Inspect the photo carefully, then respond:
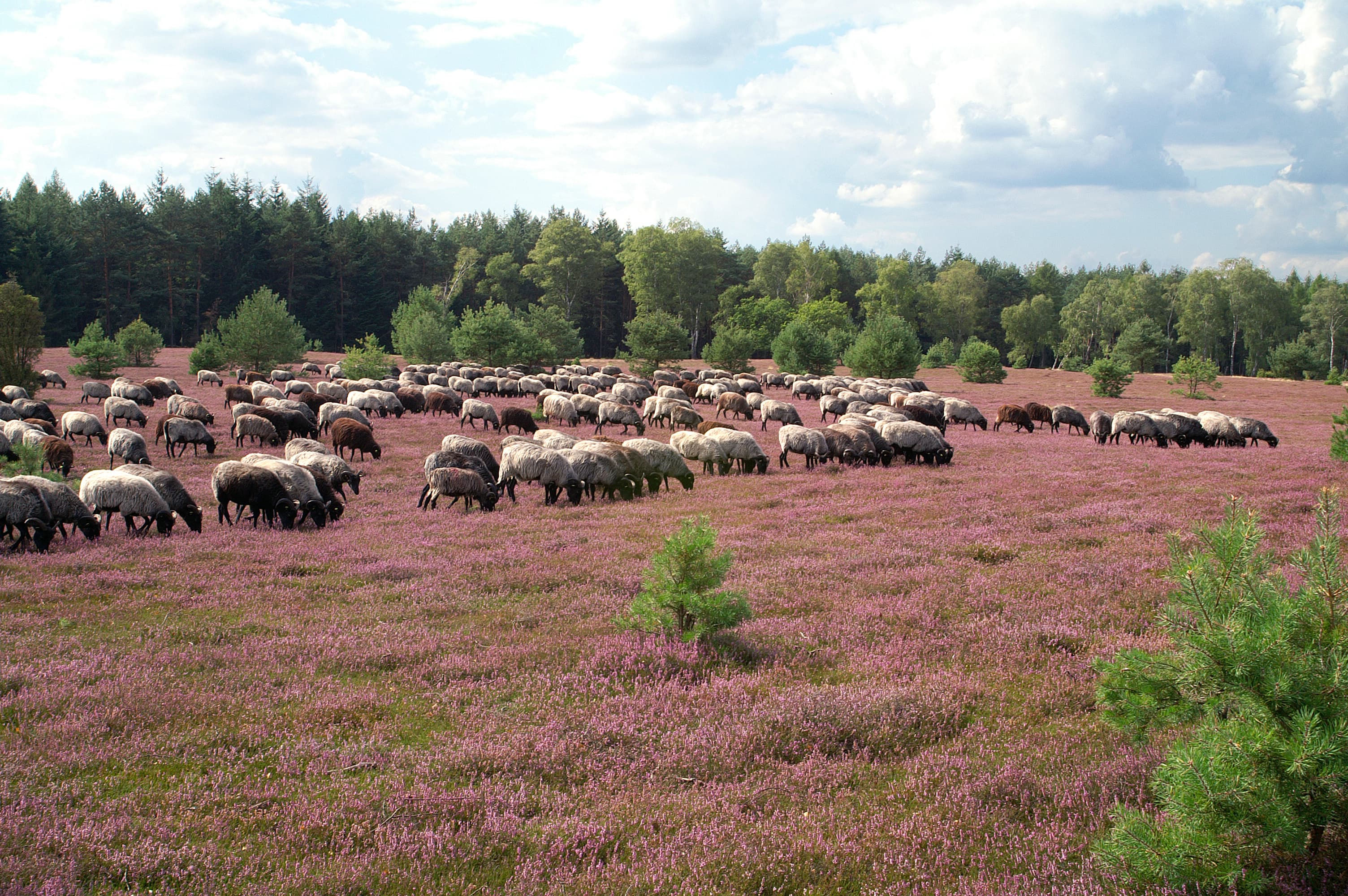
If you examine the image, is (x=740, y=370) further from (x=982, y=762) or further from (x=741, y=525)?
(x=982, y=762)

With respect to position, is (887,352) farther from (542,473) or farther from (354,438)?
(542,473)

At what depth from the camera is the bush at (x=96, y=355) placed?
47531mm

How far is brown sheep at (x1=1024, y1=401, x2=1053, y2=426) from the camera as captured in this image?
128ft

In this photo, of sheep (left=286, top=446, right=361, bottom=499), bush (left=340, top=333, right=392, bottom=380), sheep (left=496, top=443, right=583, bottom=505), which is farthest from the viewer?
bush (left=340, top=333, right=392, bottom=380)

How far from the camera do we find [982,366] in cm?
7088

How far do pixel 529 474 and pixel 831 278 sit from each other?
104913 mm

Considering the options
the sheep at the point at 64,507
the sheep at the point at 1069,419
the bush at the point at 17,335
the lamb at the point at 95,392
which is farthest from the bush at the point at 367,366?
the sheep at the point at 1069,419

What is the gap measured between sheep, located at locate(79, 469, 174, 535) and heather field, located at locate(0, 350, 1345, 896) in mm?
580

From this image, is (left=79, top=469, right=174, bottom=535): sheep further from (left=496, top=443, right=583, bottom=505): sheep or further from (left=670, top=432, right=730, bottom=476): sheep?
(left=670, top=432, right=730, bottom=476): sheep

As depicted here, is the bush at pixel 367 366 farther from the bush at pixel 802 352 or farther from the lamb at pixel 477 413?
the bush at pixel 802 352

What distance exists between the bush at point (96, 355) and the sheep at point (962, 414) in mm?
52106

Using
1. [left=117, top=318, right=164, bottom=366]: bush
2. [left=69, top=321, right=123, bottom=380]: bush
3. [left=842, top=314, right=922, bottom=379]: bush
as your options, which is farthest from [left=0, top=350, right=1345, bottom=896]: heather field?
[left=117, top=318, right=164, bottom=366]: bush

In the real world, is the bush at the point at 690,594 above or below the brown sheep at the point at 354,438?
below

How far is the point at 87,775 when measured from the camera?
5.54m
